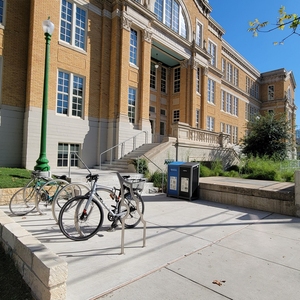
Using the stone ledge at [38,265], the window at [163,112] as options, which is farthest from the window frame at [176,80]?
the stone ledge at [38,265]

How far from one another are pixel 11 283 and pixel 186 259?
7.80 ft

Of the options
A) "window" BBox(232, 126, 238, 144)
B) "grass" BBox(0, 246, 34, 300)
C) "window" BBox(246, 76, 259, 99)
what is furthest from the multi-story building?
"window" BBox(246, 76, 259, 99)

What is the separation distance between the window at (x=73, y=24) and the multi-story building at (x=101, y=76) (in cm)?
6

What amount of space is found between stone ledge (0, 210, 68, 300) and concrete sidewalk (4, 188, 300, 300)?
361 mm

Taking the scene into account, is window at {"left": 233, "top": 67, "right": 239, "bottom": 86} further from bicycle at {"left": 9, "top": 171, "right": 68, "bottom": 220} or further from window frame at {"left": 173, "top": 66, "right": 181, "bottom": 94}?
bicycle at {"left": 9, "top": 171, "right": 68, "bottom": 220}

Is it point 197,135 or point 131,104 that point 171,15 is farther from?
point 197,135

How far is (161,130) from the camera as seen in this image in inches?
957

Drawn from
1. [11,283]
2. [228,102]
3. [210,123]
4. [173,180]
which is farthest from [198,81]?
[11,283]

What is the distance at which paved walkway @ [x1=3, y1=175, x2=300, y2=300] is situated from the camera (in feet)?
9.20

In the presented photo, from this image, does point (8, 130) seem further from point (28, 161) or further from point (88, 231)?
point (88, 231)

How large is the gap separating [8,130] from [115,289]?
12017 millimetres

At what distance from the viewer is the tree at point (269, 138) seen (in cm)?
1789

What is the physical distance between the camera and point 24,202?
6.35 m

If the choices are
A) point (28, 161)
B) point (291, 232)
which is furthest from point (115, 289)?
point (28, 161)
